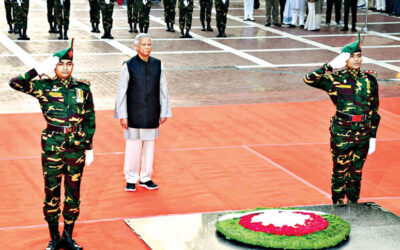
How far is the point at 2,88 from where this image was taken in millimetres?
16172

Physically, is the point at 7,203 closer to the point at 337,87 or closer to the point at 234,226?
the point at 234,226

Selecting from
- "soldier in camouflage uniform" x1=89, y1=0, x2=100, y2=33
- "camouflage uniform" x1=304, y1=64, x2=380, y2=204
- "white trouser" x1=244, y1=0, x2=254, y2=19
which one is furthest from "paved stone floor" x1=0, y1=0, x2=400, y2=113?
"camouflage uniform" x1=304, y1=64, x2=380, y2=204

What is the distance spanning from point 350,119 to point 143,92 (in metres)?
2.65

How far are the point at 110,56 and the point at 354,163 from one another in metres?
12.5

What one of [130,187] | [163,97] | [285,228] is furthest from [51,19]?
[285,228]

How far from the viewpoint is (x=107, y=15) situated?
22828mm

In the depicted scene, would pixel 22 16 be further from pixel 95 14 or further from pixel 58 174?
pixel 58 174

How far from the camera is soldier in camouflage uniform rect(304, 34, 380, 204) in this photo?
8.63 metres

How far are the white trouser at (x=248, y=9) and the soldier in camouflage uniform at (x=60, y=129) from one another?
65.4 feet

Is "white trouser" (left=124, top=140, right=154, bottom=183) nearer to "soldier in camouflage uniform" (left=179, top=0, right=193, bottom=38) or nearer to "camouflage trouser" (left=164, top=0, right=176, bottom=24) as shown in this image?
"soldier in camouflage uniform" (left=179, top=0, right=193, bottom=38)

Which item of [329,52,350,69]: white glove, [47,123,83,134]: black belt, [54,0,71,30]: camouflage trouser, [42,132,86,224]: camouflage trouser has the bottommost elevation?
[42,132,86,224]: camouflage trouser

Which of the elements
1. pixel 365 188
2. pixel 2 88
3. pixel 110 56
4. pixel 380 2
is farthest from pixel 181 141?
pixel 380 2

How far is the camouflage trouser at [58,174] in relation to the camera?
7684 mm

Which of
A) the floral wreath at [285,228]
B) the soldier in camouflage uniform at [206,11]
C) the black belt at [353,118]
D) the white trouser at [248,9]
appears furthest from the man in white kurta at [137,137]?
the white trouser at [248,9]
